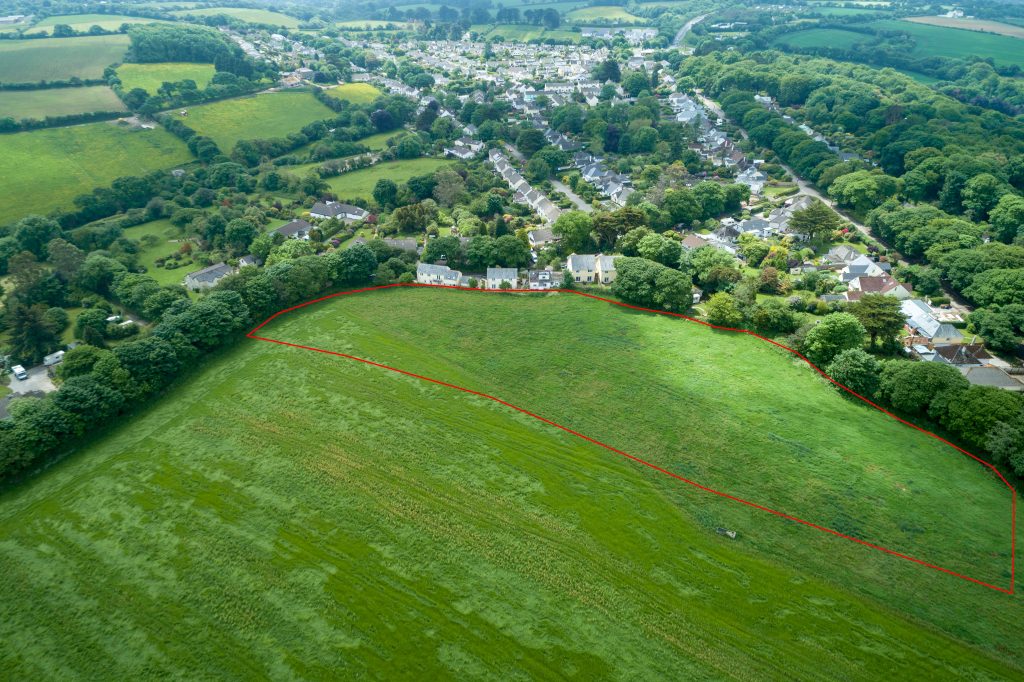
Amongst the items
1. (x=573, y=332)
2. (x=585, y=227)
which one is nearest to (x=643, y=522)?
(x=573, y=332)

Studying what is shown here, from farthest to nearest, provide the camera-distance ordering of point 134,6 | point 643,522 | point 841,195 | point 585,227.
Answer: point 134,6, point 841,195, point 585,227, point 643,522

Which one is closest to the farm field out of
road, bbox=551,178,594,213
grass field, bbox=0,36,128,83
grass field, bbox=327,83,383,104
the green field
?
road, bbox=551,178,594,213

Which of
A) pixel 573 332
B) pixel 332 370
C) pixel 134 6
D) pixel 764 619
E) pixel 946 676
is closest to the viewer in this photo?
pixel 946 676

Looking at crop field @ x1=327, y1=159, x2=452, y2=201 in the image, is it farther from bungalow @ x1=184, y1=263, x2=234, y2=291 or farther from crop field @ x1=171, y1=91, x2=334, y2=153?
bungalow @ x1=184, y1=263, x2=234, y2=291

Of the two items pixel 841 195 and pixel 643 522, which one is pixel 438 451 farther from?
pixel 841 195

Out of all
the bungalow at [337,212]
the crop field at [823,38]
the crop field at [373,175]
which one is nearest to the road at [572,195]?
the crop field at [373,175]

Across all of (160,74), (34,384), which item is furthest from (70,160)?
(34,384)

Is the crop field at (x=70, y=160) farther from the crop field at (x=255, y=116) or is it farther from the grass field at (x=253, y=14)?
the grass field at (x=253, y=14)
